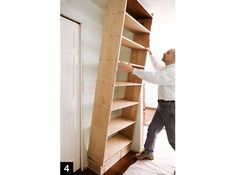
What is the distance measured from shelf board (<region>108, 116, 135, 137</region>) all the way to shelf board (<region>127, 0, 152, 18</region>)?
148cm

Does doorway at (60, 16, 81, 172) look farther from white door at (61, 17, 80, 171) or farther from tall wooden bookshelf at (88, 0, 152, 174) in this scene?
tall wooden bookshelf at (88, 0, 152, 174)

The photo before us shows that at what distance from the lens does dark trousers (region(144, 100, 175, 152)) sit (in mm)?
1889

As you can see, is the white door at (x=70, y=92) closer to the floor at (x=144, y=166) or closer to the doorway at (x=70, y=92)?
the doorway at (x=70, y=92)

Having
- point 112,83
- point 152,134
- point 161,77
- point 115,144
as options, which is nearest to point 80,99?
point 112,83

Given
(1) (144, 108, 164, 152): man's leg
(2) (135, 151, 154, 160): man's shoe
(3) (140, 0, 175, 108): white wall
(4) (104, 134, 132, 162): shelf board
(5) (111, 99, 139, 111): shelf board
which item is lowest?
(2) (135, 151, 154, 160): man's shoe

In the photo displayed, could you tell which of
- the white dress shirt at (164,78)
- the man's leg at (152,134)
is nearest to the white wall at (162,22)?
the white dress shirt at (164,78)

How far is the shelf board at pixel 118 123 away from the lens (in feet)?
6.54

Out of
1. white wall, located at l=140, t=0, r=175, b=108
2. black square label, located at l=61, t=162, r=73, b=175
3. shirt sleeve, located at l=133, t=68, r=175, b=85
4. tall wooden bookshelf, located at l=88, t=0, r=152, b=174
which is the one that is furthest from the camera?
white wall, located at l=140, t=0, r=175, b=108

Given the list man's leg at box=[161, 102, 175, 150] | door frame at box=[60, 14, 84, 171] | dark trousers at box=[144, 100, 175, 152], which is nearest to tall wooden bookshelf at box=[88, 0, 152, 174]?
door frame at box=[60, 14, 84, 171]

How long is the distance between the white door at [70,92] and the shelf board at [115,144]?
14.5 inches
